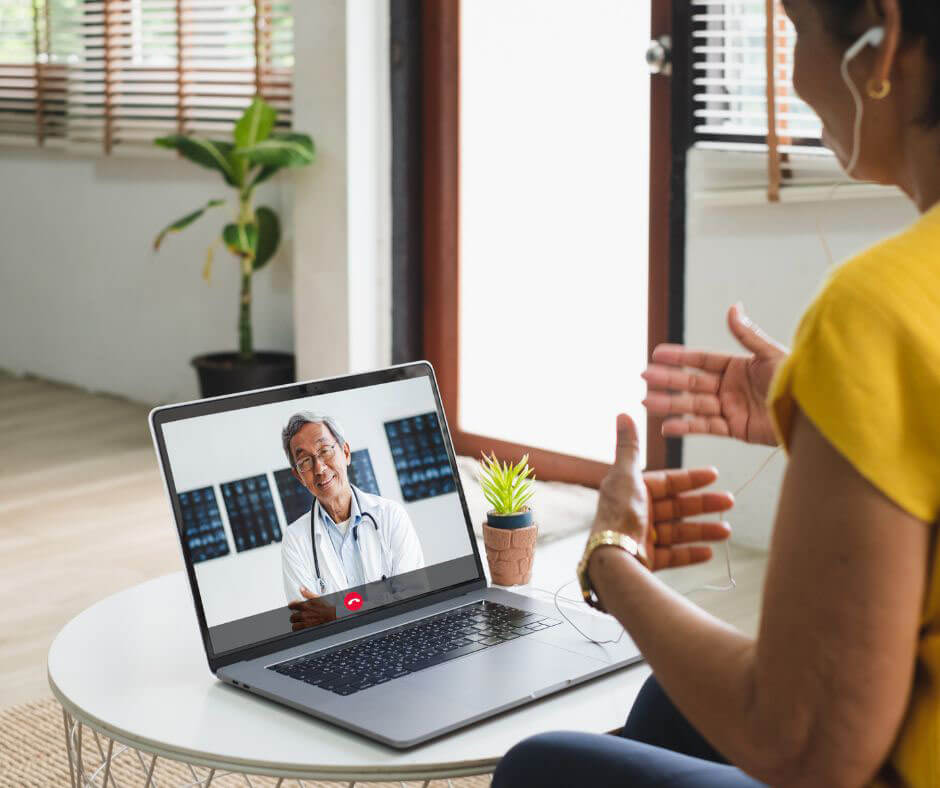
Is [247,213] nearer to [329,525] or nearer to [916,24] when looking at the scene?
[329,525]

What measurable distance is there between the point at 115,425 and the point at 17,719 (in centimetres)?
236

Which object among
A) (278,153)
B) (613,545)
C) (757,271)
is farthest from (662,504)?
(278,153)

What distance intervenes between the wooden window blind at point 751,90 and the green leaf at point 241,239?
143 centimetres

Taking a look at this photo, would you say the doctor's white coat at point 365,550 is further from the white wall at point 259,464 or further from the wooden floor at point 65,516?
the wooden floor at point 65,516

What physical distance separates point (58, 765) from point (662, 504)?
1459 mm

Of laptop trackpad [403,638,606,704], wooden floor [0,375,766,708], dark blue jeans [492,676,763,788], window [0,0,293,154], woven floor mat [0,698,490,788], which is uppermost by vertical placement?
window [0,0,293,154]

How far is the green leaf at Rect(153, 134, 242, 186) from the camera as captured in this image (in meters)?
3.91

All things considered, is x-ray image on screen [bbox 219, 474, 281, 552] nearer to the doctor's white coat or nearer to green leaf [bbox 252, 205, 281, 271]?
the doctor's white coat

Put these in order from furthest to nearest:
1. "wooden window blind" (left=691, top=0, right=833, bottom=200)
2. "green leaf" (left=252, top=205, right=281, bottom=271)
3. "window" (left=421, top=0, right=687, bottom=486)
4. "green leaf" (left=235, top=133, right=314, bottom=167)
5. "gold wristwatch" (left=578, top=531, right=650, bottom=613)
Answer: "green leaf" (left=252, top=205, right=281, bottom=271), "green leaf" (left=235, top=133, right=314, bottom=167), "window" (left=421, top=0, right=687, bottom=486), "wooden window blind" (left=691, top=0, right=833, bottom=200), "gold wristwatch" (left=578, top=531, right=650, bottom=613)

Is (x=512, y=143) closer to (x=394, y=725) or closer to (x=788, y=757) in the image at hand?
(x=394, y=725)

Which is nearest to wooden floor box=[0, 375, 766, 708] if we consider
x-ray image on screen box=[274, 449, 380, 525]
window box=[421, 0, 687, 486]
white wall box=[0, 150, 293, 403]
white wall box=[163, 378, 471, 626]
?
white wall box=[0, 150, 293, 403]

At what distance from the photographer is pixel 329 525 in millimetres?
1354

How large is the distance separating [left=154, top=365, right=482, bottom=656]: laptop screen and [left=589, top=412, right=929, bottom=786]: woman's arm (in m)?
0.60

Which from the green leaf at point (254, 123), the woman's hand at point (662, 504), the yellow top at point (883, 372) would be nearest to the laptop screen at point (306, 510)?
the woman's hand at point (662, 504)
